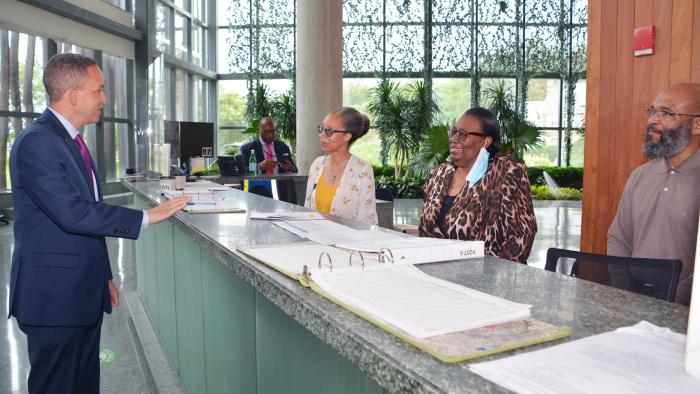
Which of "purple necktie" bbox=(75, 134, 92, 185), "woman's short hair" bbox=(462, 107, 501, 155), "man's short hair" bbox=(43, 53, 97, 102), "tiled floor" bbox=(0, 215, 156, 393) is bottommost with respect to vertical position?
"tiled floor" bbox=(0, 215, 156, 393)

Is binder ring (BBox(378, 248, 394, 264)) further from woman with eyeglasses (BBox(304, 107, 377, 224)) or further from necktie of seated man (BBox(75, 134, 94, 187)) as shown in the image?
woman with eyeglasses (BBox(304, 107, 377, 224))

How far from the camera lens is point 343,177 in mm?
3379

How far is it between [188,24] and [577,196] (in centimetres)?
1033

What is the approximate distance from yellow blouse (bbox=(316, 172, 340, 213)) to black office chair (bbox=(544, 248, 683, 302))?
1653 millimetres

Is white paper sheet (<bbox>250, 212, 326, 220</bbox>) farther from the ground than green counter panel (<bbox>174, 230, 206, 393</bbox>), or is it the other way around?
white paper sheet (<bbox>250, 212, 326, 220</bbox>)

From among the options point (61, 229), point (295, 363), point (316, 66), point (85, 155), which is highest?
point (316, 66)

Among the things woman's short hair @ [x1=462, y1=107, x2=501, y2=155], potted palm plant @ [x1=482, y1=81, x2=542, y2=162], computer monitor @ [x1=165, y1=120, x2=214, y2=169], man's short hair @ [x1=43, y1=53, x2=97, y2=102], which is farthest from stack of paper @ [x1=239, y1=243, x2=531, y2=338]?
potted palm plant @ [x1=482, y1=81, x2=542, y2=162]

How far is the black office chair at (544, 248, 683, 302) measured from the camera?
172cm

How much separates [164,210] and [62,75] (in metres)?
0.67

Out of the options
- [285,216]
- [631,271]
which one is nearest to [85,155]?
[285,216]

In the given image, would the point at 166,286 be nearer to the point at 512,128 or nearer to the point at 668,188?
the point at 668,188

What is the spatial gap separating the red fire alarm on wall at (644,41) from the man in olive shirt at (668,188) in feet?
2.62

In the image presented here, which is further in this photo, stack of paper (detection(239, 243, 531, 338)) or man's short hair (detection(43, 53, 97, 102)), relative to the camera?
man's short hair (detection(43, 53, 97, 102))

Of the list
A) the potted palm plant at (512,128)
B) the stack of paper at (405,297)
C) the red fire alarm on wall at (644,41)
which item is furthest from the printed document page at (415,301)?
the potted palm plant at (512,128)
